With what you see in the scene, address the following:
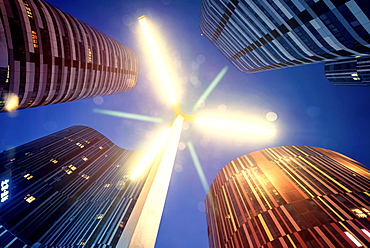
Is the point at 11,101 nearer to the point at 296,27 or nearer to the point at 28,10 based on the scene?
the point at 28,10

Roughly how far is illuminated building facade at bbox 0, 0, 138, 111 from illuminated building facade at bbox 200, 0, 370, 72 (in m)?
39.5

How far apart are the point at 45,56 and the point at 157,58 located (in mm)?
39062

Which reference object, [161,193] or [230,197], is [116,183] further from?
[161,193]

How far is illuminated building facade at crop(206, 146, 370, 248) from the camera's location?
28.7 meters

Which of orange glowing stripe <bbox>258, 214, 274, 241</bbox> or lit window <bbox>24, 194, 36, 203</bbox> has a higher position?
lit window <bbox>24, 194, 36, 203</bbox>

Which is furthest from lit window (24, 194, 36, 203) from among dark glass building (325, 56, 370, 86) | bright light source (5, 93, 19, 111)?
dark glass building (325, 56, 370, 86)

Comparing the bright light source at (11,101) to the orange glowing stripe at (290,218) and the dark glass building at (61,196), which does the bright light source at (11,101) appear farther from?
the orange glowing stripe at (290,218)

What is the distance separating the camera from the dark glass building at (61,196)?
132 ft

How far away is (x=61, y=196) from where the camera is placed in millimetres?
51625

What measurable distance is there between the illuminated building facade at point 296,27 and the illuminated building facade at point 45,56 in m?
39.5

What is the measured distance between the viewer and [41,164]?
56.4 meters

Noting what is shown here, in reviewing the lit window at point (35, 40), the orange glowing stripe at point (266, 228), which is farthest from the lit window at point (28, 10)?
the orange glowing stripe at point (266, 228)

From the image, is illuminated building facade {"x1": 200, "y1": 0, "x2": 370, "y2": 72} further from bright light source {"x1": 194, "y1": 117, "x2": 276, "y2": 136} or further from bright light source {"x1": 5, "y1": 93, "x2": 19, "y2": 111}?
bright light source {"x1": 5, "y1": 93, "x2": 19, "y2": 111}

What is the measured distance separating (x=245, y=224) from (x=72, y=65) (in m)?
60.6
